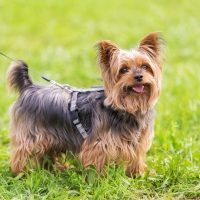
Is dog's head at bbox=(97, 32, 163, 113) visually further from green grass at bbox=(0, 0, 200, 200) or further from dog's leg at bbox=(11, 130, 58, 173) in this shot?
dog's leg at bbox=(11, 130, 58, 173)

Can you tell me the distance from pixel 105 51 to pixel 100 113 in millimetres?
591

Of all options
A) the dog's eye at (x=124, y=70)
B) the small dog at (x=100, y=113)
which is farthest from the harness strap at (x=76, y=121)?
the dog's eye at (x=124, y=70)

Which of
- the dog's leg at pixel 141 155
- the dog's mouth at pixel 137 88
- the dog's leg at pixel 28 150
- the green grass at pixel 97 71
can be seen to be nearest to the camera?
the dog's mouth at pixel 137 88

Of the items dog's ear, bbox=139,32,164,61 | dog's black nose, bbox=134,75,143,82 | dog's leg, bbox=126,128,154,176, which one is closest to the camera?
dog's black nose, bbox=134,75,143,82

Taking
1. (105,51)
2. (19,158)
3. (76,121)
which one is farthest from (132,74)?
(19,158)

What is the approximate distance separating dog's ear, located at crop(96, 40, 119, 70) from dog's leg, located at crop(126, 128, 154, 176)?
77 cm

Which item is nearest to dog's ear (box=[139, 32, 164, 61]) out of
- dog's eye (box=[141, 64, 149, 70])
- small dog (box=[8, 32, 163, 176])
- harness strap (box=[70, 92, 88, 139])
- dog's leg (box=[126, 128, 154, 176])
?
small dog (box=[8, 32, 163, 176])

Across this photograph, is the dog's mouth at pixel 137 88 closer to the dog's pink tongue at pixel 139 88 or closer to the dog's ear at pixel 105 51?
the dog's pink tongue at pixel 139 88

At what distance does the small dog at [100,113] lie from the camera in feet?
17.1

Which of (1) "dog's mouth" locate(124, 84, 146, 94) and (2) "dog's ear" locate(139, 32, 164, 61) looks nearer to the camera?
(1) "dog's mouth" locate(124, 84, 146, 94)

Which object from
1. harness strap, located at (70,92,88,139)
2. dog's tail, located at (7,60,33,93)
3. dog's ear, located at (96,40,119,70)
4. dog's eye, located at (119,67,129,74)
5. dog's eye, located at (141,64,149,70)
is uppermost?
dog's ear, located at (96,40,119,70)

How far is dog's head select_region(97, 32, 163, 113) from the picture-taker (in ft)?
16.9

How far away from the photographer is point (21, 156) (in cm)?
573

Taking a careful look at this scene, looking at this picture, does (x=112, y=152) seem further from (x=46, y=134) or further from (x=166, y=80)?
(x=166, y=80)
